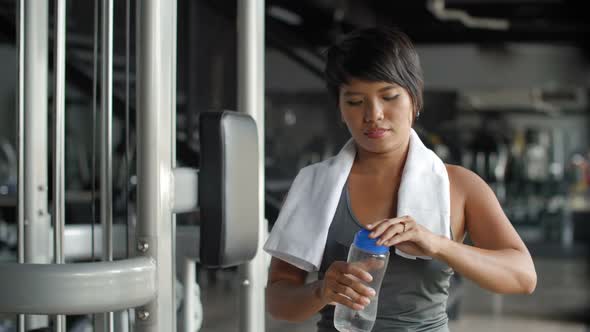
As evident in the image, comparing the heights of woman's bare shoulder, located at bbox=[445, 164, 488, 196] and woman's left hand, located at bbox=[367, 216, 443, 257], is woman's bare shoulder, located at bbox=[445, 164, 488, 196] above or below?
above

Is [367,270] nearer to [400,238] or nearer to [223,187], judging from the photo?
[400,238]

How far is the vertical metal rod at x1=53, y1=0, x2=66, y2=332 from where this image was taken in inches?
50.4

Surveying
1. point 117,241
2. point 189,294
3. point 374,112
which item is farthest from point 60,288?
point 117,241

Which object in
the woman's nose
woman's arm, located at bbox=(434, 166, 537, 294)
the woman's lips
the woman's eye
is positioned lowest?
woman's arm, located at bbox=(434, 166, 537, 294)

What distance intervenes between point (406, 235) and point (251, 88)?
62 cm

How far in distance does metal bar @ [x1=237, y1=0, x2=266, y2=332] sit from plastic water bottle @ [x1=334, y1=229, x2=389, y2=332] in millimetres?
442

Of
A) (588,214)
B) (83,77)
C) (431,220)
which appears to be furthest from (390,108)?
(588,214)

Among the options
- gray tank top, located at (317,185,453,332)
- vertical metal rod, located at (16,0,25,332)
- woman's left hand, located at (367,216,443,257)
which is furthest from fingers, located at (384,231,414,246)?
vertical metal rod, located at (16,0,25,332)

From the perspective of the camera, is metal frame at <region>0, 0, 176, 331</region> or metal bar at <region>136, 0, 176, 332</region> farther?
metal bar at <region>136, 0, 176, 332</region>

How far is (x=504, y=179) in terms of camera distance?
44.4 feet

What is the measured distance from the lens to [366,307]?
112 cm

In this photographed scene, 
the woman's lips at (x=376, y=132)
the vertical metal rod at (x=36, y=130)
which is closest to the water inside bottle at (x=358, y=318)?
the woman's lips at (x=376, y=132)

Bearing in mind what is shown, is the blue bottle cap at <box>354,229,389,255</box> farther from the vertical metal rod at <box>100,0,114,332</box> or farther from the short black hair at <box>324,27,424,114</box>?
the vertical metal rod at <box>100,0,114,332</box>

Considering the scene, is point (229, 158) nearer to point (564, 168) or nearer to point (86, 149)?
point (86, 149)
